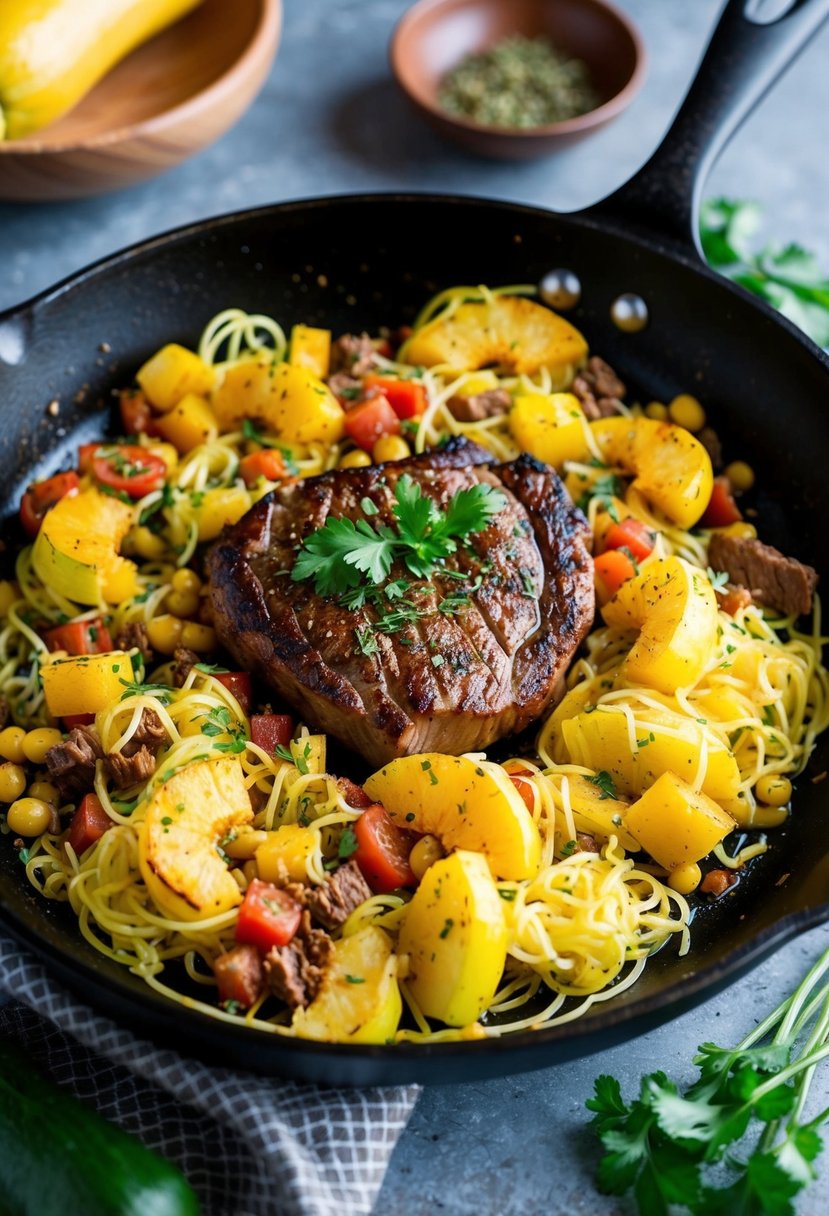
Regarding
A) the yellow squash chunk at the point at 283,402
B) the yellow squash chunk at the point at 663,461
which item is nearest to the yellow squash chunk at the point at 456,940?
the yellow squash chunk at the point at 663,461

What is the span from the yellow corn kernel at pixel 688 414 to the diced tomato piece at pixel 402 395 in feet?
4.81

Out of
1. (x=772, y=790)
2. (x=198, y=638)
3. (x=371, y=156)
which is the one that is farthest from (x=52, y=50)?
(x=772, y=790)

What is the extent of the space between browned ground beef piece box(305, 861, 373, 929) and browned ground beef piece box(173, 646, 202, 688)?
55.8 inches

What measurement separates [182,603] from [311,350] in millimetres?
1779

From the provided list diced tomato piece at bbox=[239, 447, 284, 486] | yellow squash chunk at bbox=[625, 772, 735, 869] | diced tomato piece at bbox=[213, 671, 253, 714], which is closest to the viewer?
yellow squash chunk at bbox=[625, 772, 735, 869]

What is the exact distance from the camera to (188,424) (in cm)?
694

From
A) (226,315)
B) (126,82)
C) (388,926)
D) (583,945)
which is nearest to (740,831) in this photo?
(583,945)

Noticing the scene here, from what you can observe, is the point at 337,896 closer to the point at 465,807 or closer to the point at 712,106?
the point at 465,807

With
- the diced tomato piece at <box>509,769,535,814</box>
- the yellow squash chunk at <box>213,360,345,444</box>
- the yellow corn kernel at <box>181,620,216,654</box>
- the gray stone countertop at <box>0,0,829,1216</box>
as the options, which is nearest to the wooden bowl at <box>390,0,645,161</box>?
the gray stone countertop at <box>0,0,829,1216</box>

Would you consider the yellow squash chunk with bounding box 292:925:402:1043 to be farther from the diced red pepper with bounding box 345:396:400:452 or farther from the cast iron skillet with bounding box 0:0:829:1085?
the diced red pepper with bounding box 345:396:400:452

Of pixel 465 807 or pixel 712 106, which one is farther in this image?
pixel 712 106

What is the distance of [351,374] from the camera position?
714 cm

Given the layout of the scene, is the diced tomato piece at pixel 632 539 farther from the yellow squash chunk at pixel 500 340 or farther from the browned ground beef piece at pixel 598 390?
the yellow squash chunk at pixel 500 340

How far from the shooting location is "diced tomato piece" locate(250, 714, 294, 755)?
5.70 meters
